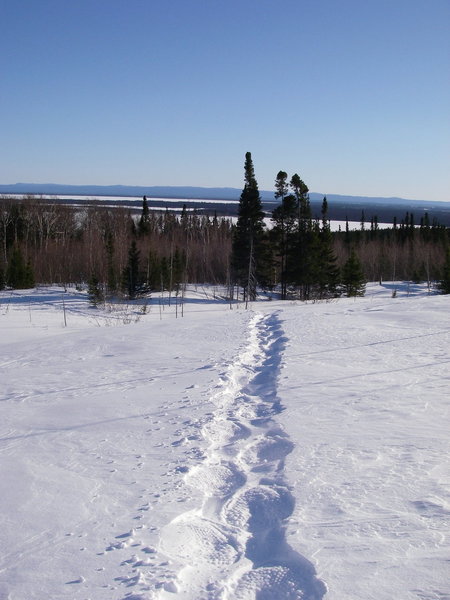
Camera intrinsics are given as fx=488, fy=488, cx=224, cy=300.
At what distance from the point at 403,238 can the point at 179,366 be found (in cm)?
7877

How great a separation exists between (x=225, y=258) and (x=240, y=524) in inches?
2017

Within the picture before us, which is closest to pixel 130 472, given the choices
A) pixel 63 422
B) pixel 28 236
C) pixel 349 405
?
pixel 63 422

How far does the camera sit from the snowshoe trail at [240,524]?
3.33m

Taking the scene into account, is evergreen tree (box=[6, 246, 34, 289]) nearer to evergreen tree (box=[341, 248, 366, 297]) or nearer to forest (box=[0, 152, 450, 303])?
forest (box=[0, 152, 450, 303])

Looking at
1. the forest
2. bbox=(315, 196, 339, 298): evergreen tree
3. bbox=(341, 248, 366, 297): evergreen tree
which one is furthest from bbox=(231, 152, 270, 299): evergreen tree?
bbox=(341, 248, 366, 297): evergreen tree

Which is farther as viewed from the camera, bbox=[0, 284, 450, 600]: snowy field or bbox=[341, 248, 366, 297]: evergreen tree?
bbox=[341, 248, 366, 297]: evergreen tree

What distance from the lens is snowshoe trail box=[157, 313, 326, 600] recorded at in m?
3.33

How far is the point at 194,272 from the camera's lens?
5362cm

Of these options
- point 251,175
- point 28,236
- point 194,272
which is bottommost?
point 194,272

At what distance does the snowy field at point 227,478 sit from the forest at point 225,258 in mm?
23630

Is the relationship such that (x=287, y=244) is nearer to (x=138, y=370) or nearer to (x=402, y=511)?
(x=138, y=370)

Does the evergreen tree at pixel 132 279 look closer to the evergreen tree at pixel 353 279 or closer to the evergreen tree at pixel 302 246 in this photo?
the evergreen tree at pixel 302 246

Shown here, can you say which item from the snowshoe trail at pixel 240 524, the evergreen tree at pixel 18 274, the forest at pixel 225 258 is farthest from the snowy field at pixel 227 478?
the evergreen tree at pixel 18 274

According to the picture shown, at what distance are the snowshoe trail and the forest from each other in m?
26.4
